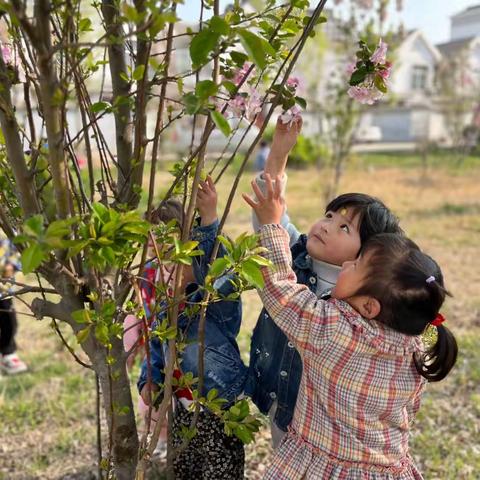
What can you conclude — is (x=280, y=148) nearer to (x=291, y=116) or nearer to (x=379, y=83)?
(x=291, y=116)

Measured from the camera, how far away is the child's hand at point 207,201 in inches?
63.3

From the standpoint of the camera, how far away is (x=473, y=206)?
10.8 meters

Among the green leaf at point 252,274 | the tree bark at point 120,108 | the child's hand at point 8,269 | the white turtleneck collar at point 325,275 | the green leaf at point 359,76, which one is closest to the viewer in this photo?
the green leaf at point 252,274

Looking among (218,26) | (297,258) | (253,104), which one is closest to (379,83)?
(253,104)

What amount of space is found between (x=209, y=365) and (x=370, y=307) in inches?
23.0

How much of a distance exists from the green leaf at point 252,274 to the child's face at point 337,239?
1.57 ft

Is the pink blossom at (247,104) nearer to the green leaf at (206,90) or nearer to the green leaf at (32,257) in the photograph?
the green leaf at (206,90)

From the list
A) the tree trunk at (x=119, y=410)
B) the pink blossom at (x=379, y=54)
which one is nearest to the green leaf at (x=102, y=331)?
the tree trunk at (x=119, y=410)

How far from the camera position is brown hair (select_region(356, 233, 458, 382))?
1.41 metres

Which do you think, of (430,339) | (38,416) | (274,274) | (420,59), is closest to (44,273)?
(274,274)

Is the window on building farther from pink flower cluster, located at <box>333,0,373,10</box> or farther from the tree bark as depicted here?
the tree bark

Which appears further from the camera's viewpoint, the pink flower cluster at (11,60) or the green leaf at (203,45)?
the pink flower cluster at (11,60)

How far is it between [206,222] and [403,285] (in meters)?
0.56

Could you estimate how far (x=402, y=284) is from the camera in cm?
141
